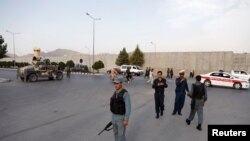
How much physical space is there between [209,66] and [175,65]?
308 inches

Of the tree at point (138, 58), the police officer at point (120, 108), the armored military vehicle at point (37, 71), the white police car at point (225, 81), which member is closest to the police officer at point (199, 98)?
the police officer at point (120, 108)

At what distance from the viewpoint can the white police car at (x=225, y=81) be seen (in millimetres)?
23984

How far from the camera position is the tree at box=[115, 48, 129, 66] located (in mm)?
67562

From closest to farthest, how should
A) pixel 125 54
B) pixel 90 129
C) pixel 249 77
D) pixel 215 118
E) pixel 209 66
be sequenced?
pixel 90 129
pixel 215 118
pixel 249 77
pixel 209 66
pixel 125 54

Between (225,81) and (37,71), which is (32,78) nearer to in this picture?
(37,71)

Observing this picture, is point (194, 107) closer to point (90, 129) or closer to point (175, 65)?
point (90, 129)

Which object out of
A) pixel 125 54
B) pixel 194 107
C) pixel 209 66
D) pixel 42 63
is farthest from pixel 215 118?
pixel 125 54

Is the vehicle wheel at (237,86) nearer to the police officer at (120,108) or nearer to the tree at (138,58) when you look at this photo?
the police officer at (120,108)

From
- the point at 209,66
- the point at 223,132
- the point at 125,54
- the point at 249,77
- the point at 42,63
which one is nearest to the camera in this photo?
the point at 223,132

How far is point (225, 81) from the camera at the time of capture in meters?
24.4

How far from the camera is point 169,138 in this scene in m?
7.02

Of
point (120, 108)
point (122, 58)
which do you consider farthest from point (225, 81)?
point (122, 58)

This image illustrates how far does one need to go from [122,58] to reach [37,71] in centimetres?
4194

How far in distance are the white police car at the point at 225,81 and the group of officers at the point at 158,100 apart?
48.8ft
